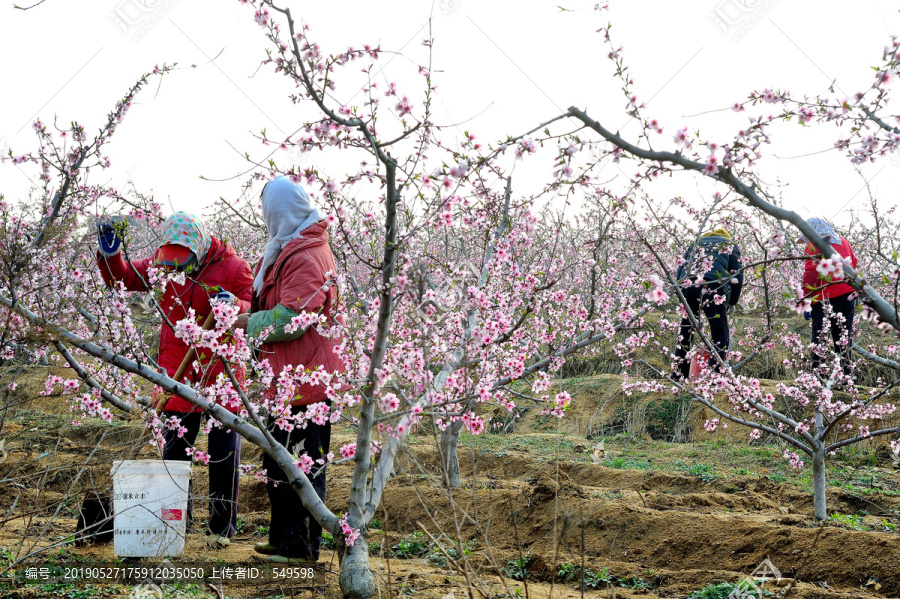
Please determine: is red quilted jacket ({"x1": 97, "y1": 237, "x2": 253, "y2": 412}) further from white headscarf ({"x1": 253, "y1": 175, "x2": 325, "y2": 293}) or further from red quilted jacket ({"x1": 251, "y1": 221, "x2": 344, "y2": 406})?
red quilted jacket ({"x1": 251, "y1": 221, "x2": 344, "y2": 406})

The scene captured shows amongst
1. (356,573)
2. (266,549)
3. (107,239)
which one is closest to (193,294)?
(107,239)

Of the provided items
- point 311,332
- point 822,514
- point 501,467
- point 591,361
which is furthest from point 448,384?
point 591,361

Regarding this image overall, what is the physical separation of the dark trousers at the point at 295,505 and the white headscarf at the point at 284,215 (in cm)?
82

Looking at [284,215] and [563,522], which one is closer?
[563,522]

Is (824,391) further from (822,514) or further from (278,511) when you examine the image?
(278,511)

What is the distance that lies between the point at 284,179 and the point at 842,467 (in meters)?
6.09

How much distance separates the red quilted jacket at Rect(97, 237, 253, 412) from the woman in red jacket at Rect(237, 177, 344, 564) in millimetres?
332

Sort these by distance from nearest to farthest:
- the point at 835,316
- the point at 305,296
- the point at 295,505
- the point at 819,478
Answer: the point at 305,296
the point at 295,505
the point at 819,478
the point at 835,316

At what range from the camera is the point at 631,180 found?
2559mm

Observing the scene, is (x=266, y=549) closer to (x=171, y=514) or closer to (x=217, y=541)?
(x=217, y=541)

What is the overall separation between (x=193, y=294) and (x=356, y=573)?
194 cm

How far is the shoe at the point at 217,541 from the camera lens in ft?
12.3

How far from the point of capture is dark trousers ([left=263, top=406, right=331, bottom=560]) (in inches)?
139

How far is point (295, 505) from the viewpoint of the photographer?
3594 millimetres
